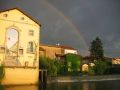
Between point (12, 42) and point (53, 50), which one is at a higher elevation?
point (53, 50)

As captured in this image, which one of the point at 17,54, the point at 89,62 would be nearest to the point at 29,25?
the point at 17,54

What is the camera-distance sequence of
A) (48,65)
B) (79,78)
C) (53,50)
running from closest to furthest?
(48,65), (79,78), (53,50)

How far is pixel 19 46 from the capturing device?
59.8m

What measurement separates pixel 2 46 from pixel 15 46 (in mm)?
3358

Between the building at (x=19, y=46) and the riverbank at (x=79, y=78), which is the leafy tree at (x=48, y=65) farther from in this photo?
the building at (x=19, y=46)

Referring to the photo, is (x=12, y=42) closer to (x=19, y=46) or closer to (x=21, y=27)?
(x=19, y=46)

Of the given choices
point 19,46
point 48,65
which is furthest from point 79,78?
point 19,46

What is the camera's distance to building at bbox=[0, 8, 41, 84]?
57.0m

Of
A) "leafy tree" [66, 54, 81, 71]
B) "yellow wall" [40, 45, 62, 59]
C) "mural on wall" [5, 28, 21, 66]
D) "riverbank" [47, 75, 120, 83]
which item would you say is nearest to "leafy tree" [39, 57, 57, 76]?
"riverbank" [47, 75, 120, 83]

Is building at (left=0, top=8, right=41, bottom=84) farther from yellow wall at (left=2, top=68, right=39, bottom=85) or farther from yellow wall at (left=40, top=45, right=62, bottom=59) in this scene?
yellow wall at (left=40, top=45, right=62, bottom=59)

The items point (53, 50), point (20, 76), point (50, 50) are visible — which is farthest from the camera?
point (53, 50)

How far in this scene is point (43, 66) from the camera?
219 feet

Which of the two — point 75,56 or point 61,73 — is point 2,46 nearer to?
point 61,73

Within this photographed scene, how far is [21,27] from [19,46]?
4.17m
